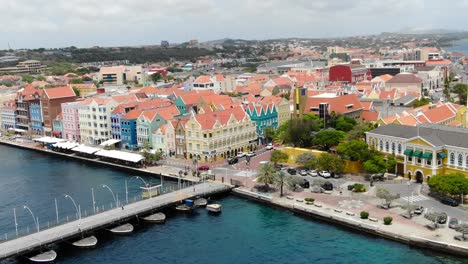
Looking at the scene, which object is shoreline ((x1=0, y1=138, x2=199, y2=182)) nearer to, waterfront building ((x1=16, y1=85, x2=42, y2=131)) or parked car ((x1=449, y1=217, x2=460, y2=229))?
waterfront building ((x1=16, y1=85, x2=42, y2=131))

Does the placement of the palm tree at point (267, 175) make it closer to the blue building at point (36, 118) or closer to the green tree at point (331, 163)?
the green tree at point (331, 163)

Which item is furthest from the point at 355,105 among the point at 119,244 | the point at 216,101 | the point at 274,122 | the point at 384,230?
the point at 119,244

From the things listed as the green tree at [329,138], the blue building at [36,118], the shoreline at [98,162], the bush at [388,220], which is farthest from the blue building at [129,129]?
the bush at [388,220]

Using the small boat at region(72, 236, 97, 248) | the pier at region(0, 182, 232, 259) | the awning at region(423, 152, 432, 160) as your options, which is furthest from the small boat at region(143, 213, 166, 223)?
the awning at region(423, 152, 432, 160)

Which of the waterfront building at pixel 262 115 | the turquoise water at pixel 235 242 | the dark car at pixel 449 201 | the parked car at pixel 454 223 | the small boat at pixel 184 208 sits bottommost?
the turquoise water at pixel 235 242

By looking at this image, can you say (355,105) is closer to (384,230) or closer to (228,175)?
(228,175)

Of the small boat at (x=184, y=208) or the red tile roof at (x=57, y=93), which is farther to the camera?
the red tile roof at (x=57, y=93)
